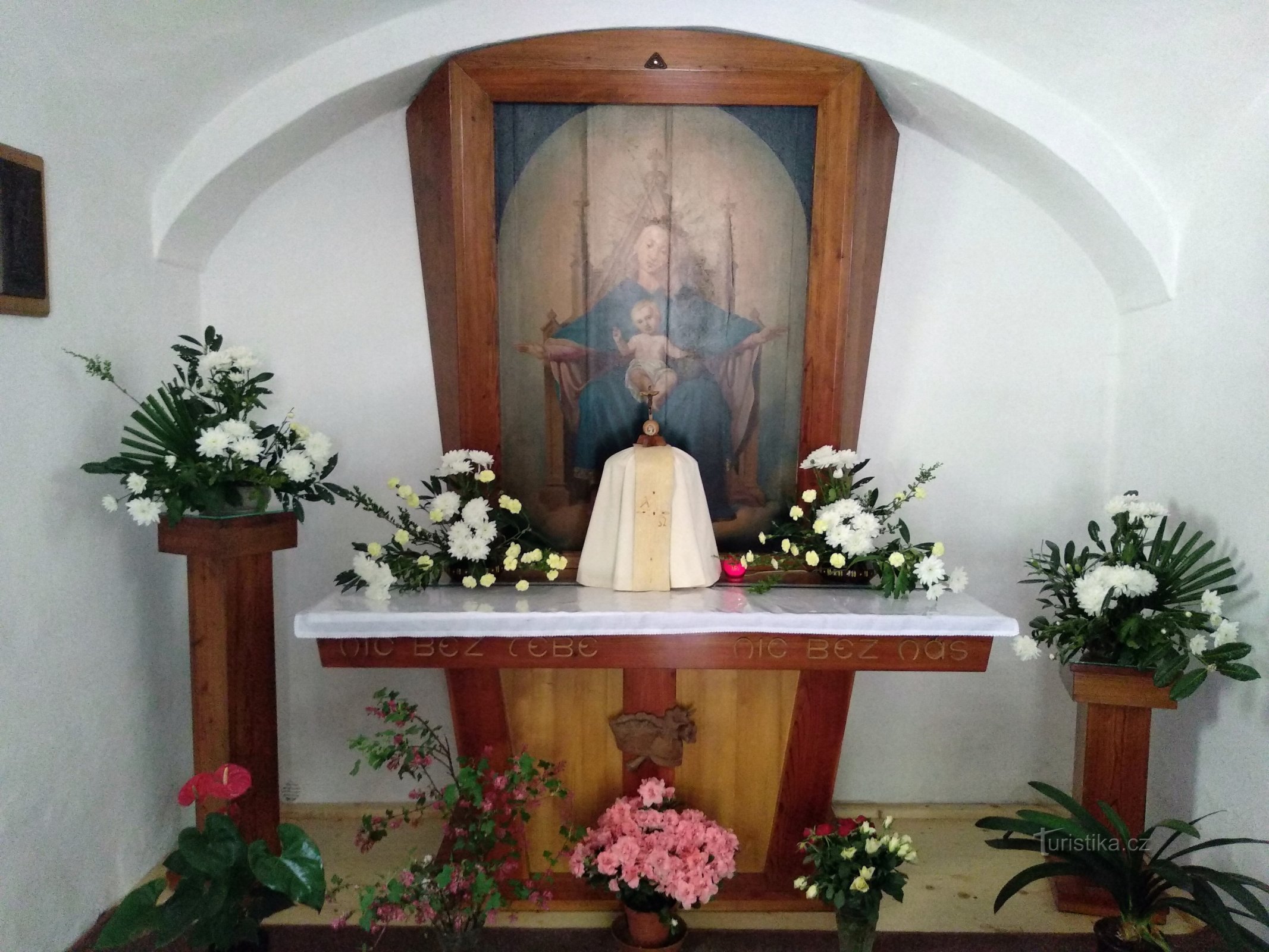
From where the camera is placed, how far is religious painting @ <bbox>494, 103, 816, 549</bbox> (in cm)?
312

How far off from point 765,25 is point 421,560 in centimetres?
212

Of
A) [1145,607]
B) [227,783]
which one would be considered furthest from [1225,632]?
[227,783]

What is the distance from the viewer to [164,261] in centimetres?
322

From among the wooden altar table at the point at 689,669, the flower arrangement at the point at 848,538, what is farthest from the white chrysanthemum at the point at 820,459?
the wooden altar table at the point at 689,669

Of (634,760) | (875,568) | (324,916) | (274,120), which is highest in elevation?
(274,120)

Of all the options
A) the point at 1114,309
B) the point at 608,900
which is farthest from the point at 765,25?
the point at 608,900

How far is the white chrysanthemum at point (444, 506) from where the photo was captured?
295cm

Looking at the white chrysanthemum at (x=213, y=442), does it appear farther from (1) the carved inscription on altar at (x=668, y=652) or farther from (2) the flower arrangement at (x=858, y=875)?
(2) the flower arrangement at (x=858, y=875)

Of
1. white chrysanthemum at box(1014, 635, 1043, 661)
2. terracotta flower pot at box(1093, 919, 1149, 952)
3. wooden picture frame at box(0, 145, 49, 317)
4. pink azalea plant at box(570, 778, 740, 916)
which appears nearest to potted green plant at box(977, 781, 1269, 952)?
terracotta flower pot at box(1093, 919, 1149, 952)

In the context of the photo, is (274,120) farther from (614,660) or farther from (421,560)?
(614,660)

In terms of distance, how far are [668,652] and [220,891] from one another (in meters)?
1.36

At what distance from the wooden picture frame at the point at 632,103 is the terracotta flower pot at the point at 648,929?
1.54 meters

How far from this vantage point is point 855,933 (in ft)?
8.82

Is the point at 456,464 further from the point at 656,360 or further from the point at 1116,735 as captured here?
the point at 1116,735
